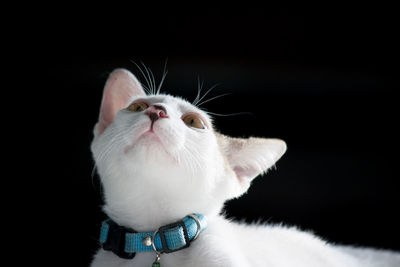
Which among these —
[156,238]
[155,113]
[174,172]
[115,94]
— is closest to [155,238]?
[156,238]

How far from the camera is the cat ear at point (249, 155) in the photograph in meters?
0.99

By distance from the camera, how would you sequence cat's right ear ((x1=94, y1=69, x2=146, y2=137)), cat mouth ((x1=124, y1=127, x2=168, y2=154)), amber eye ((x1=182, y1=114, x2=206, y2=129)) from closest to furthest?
cat mouth ((x1=124, y1=127, x2=168, y2=154)), amber eye ((x1=182, y1=114, x2=206, y2=129)), cat's right ear ((x1=94, y1=69, x2=146, y2=137))

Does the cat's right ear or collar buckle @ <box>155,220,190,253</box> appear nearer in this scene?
collar buckle @ <box>155,220,190,253</box>

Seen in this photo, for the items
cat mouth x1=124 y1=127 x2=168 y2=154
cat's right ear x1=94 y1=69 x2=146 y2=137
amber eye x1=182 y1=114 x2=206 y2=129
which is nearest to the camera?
cat mouth x1=124 y1=127 x2=168 y2=154

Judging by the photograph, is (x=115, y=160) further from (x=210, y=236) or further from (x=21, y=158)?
(x=21, y=158)

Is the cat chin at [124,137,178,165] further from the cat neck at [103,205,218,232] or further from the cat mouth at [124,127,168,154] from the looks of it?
the cat neck at [103,205,218,232]

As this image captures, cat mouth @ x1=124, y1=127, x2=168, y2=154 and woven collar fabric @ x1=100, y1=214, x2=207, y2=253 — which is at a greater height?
cat mouth @ x1=124, y1=127, x2=168, y2=154

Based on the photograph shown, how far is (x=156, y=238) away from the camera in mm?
858

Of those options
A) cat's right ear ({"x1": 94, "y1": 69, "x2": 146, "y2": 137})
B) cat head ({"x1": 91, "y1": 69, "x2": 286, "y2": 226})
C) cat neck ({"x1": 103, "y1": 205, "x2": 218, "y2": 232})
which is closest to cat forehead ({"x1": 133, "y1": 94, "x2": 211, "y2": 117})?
cat head ({"x1": 91, "y1": 69, "x2": 286, "y2": 226})

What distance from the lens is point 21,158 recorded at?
150cm

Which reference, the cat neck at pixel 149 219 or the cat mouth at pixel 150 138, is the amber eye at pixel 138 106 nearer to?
the cat mouth at pixel 150 138

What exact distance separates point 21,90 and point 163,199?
906mm

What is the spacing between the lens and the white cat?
0.84 meters

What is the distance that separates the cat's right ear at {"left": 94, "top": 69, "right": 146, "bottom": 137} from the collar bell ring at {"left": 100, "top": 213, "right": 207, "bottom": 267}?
26cm
